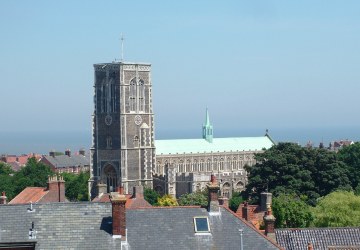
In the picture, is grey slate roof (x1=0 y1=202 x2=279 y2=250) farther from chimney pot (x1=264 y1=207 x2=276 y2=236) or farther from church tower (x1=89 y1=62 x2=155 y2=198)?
church tower (x1=89 y1=62 x2=155 y2=198)

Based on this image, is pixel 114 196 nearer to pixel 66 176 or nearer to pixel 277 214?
pixel 277 214

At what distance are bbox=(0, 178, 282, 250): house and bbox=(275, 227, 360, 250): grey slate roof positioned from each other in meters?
8.98

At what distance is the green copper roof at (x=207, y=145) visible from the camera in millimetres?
163250

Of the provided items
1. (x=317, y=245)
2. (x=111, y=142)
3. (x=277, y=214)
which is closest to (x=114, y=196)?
(x=317, y=245)

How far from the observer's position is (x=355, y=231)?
1764 inches

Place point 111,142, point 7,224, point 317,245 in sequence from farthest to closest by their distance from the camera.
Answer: point 111,142
point 317,245
point 7,224

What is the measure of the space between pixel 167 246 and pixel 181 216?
1526 millimetres

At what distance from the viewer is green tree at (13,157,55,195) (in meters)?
125

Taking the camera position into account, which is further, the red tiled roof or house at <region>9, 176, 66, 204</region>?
the red tiled roof

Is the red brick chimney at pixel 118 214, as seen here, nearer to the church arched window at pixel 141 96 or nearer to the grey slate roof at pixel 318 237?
the grey slate roof at pixel 318 237

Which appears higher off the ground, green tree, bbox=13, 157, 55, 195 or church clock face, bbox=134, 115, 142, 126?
church clock face, bbox=134, 115, 142, 126

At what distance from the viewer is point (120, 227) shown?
110 ft

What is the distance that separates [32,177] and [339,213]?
251ft

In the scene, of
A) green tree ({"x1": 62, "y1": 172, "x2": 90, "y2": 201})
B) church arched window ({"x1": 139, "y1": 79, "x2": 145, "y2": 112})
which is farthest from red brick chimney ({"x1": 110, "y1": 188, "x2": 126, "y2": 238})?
church arched window ({"x1": 139, "y1": 79, "x2": 145, "y2": 112})
